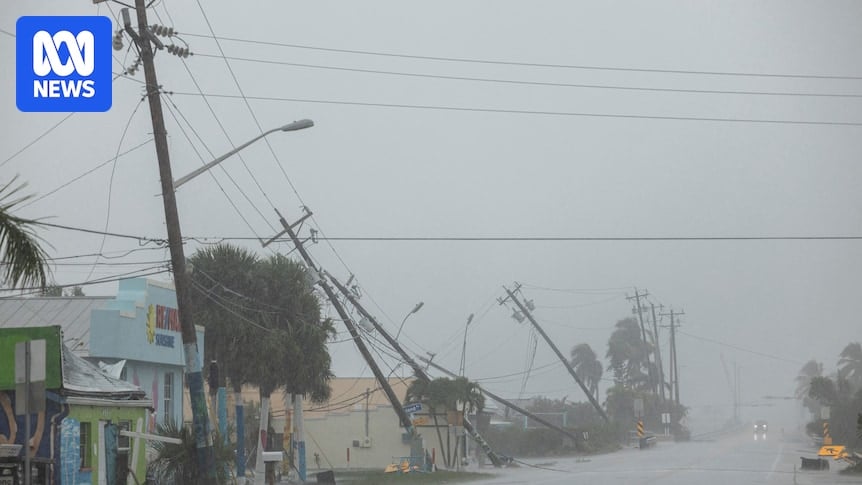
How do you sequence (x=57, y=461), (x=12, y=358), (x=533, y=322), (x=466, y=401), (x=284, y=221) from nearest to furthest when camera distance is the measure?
1. (x=12, y=358)
2. (x=57, y=461)
3. (x=284, y=221)
4. (x=466, y=401)
5. (x=533, y=322)

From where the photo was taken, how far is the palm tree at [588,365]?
160375mm

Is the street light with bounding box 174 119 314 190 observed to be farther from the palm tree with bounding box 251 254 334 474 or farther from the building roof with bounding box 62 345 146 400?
the palm tree with bounding box 251 254 334 474

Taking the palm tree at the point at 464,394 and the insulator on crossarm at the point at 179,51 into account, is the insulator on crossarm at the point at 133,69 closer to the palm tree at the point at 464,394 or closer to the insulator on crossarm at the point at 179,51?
the insulator on crossarm at the point at 179,51

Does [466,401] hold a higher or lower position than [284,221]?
lower

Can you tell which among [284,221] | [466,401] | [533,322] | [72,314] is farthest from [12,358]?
[533,322]

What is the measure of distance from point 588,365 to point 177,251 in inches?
5541

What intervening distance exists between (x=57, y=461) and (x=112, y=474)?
3.07m

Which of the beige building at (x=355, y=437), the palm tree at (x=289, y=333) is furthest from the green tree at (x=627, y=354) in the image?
the palm tree at (x=289, y=333)

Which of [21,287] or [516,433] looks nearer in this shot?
[21,287]

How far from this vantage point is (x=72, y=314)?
39.2 meters

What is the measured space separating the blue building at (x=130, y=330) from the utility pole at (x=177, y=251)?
10.3 meters

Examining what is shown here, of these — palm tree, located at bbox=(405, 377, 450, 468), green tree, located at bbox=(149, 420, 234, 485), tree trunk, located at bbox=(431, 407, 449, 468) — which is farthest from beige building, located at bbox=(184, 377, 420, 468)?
green tree, located at bbox=(149, 420, 234, 485)

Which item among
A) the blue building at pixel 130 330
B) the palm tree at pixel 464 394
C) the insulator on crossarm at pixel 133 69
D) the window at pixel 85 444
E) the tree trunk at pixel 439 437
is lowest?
the tree trunk at pixel 439 437

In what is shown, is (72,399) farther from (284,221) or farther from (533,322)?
(533,322)
